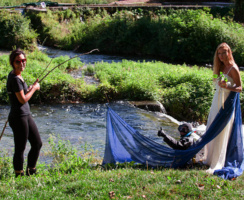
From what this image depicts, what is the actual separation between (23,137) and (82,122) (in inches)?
209

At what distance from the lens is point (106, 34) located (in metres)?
24.3

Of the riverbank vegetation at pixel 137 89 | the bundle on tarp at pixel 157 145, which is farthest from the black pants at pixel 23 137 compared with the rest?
the riverbank vegetation at pixel 137 89

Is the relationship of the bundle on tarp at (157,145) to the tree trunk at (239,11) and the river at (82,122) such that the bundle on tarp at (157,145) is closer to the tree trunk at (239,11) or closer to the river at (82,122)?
the river at (82,122)

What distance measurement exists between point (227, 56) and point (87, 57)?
15.7 m

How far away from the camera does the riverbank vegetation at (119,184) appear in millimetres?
4438

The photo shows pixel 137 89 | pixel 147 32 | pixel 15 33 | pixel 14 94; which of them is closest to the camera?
pixel 14 94

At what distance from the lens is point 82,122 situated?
33.6 ft

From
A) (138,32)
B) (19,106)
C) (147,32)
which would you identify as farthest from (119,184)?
(138,32)

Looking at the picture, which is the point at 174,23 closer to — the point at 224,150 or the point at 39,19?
the point at 39,19

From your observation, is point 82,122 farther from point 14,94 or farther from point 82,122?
point 14,94

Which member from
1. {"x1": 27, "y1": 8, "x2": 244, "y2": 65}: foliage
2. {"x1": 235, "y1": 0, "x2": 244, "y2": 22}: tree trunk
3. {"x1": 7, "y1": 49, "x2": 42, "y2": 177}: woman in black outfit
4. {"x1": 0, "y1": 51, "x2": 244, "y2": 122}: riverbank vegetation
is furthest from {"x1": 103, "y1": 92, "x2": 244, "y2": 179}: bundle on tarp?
{"x1": 235, "y1": 0, "x2": 244, "y2": 22}: tree trunk

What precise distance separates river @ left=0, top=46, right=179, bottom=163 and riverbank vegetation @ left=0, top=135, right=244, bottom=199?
2295 millimetres

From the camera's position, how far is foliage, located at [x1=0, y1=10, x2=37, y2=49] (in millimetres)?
21250

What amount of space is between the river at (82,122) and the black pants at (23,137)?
2.35 metres
